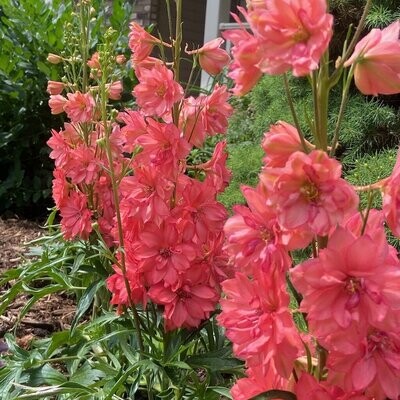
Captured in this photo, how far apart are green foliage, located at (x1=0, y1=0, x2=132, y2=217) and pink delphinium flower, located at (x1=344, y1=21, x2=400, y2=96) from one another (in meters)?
4.22

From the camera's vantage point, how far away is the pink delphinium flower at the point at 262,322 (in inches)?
39.8

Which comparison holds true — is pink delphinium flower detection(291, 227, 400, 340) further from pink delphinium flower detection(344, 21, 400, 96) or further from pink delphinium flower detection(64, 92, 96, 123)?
pink delphinium flower detection(64, 92, 96, 123)

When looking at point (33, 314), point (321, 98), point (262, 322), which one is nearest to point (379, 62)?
point (321, 98)

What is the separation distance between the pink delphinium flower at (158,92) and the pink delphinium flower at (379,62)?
0.73m

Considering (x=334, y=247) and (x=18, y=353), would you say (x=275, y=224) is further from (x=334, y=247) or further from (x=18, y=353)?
(x=18, y=353)

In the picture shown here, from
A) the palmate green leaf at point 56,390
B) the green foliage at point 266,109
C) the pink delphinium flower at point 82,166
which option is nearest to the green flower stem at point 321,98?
the palmate green leaf at point 56,390

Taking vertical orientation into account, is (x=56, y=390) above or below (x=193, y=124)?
below

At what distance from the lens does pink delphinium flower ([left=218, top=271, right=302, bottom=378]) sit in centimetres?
101

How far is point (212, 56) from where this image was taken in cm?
177

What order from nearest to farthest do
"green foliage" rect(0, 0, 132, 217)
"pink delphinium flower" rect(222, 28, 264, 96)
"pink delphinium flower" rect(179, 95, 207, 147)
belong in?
1. "pink delphinium flower" rect(222, 28, 264, 96)
2. "pink delphinium flower" rect(179, 95, 207, 147)
3. "green foliage" rect(0, 0, 132, 217)

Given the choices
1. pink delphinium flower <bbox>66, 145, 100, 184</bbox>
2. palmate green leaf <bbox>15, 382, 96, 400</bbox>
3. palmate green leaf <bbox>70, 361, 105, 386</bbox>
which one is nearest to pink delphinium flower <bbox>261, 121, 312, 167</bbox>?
palmate green leaf <bbox>15, 382, 96, 400</bbox>

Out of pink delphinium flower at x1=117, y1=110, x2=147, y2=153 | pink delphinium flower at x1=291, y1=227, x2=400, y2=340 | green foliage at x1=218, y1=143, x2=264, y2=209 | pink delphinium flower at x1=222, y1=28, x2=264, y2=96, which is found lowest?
green foliage at x1=218, y1=143, x2=264, y2=209

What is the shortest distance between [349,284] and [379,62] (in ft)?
1.01

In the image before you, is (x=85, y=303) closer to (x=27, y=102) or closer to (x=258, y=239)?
(x=258, y=239)
